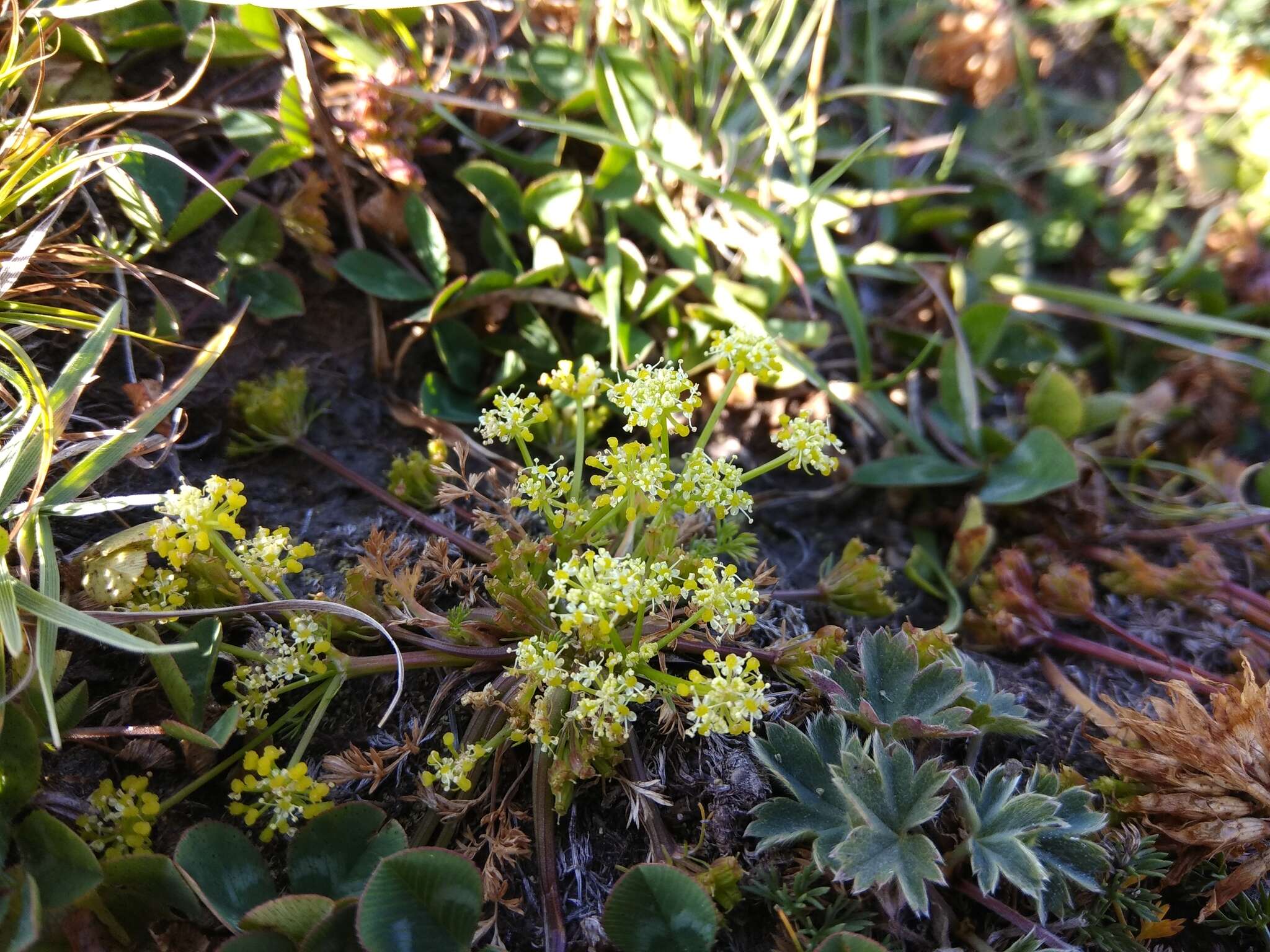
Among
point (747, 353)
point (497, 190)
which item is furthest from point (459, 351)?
point (747, 353)

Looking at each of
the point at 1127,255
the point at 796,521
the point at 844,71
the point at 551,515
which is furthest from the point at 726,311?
the point at 1127,255

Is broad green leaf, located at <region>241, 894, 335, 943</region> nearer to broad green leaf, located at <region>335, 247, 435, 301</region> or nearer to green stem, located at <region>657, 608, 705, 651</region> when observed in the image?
green stem, located at <region>657, 608, 705, 651</region>

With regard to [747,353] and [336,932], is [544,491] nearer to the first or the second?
[747,353]

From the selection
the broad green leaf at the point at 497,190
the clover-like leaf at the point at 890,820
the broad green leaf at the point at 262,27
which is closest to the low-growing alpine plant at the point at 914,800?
the clover-like leaf at the point at 890,820

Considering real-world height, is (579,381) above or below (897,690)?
above

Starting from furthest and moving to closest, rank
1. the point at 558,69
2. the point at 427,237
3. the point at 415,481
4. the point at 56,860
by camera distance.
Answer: the point at 558,69
the point at 427,237
the point at 415,481
the point at 56,860

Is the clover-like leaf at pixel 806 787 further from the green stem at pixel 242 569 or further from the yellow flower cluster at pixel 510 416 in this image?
the green stem at pixel 242 569

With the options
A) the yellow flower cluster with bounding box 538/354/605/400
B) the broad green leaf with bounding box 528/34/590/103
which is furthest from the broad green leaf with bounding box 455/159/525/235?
the yellow flower cluster with bounding box 538/354/605/400

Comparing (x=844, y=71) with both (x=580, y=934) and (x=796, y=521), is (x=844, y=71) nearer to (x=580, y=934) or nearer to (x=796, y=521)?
(x=796, y=521)
